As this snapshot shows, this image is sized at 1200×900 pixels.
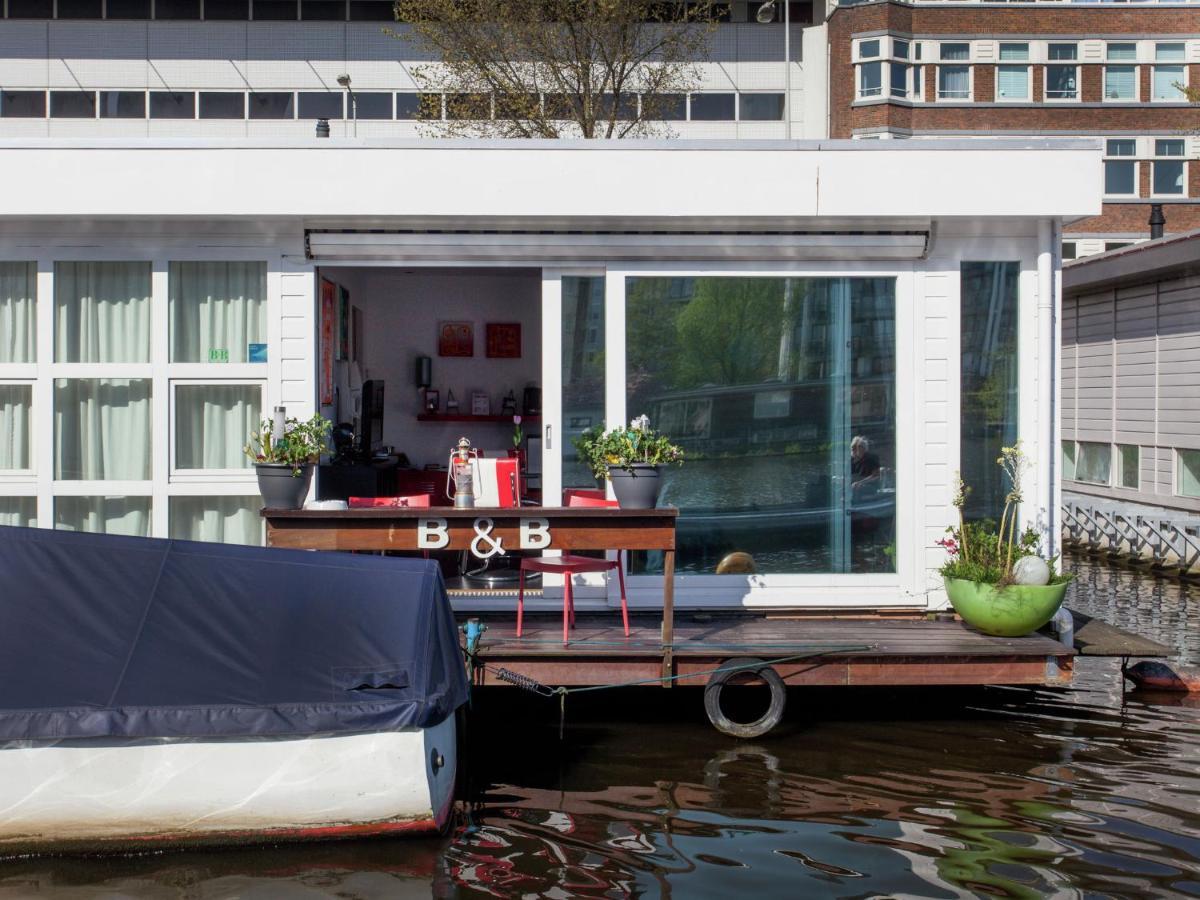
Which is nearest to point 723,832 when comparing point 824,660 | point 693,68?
point 824,660

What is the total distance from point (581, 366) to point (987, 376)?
2274 mm

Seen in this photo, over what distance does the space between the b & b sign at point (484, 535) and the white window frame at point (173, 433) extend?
5.01ft

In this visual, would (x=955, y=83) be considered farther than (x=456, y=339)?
Yes

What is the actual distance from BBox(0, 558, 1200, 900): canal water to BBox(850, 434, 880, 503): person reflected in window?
1147 millimetres

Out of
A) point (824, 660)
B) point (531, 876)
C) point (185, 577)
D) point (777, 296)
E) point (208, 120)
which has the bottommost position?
point (531, 876)

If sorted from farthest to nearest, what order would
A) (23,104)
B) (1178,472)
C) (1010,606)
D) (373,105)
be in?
Result: 1. (23,104)
2. (373,105)
3. (1178,472)
4. (1010,606)

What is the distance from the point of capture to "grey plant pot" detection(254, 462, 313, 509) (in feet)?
23.4

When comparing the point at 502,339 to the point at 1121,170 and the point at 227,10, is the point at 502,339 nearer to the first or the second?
the point at 227,10

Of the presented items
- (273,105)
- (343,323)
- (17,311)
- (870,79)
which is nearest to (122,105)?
(273,105)

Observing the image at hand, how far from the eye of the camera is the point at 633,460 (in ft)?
22.9

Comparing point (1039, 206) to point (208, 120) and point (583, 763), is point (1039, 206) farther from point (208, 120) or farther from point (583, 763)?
point (208, 120)

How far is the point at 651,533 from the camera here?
22.2ft

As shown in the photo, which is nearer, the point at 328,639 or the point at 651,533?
the point at 328,639

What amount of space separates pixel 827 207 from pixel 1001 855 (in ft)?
11.9
